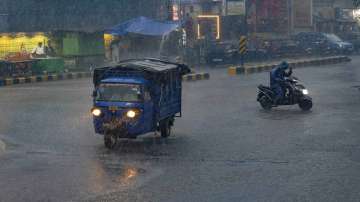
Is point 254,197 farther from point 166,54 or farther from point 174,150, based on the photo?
point 166,54

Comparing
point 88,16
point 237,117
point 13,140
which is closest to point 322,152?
point 237,117

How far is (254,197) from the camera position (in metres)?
10.9

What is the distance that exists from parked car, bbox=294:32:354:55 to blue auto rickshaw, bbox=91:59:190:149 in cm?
3265

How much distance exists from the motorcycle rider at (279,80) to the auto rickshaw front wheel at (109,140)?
7.40 m

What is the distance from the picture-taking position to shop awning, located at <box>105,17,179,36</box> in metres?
41.6

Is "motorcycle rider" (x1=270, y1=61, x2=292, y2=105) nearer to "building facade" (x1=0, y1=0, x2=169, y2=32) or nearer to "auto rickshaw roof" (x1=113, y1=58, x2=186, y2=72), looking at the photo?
"auto rickshaw roof" (x1=113, y1=58, x2=186, y2=72)

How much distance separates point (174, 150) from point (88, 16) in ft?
110

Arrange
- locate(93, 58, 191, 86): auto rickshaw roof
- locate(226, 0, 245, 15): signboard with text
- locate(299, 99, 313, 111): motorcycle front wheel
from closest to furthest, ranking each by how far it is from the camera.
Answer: locate(93, 58, 191, 86): auto rickshaw roof, locate(299, 99, 313, 111): motorcycle front wheel, locate(226, 0, 245, 15): signboard with text

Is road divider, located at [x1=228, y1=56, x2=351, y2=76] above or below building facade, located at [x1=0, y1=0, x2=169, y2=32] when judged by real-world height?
below

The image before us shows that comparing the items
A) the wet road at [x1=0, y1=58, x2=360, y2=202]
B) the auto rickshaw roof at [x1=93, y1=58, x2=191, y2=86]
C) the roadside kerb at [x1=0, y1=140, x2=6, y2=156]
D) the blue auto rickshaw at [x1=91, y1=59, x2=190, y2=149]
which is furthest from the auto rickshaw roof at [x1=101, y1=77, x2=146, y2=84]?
the roadside kerb at [x1=0, y1=140, x2=6, y2=156]

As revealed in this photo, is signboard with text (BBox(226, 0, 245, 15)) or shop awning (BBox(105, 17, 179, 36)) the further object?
signboard with text (BBox(226, 0, 245, 15))

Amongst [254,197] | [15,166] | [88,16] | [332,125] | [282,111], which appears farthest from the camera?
[88,16]

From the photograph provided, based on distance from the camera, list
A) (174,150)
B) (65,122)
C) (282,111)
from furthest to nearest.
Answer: (282,111) < (65,122) < (174,150)

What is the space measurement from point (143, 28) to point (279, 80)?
21457mm
